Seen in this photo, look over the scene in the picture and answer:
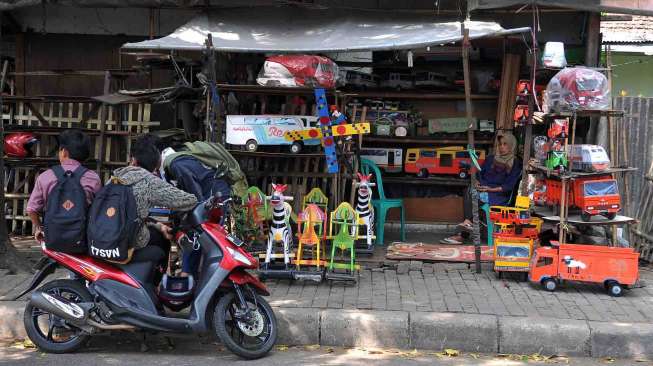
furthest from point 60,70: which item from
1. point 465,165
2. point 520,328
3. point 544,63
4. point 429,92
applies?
point 520,328

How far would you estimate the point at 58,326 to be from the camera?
16.8 feet

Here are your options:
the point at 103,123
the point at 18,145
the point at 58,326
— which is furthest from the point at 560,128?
the point at 18,145

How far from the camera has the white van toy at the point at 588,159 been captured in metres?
6.62

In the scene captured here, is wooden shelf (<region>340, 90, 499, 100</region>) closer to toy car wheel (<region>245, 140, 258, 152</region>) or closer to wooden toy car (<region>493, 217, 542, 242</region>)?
toy car wheel (<region>245, 140, 258, 152</region>)

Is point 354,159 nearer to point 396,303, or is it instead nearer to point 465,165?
point 465,165

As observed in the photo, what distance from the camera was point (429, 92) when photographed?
9133 millimetres

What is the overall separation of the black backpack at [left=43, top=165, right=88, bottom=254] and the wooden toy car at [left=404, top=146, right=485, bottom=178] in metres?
5.20

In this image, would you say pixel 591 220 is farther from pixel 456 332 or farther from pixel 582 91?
pixel 456 332

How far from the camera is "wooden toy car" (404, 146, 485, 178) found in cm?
919

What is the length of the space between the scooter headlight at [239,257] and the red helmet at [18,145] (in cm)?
454

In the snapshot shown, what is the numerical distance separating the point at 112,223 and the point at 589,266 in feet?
13.9

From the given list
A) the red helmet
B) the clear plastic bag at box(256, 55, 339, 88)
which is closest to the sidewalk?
the clear plastic bag at box(256, 55, 339, 88)

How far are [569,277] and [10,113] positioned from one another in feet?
22.6

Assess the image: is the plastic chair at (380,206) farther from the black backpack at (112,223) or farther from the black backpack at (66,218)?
the black backpack at (66,218)
